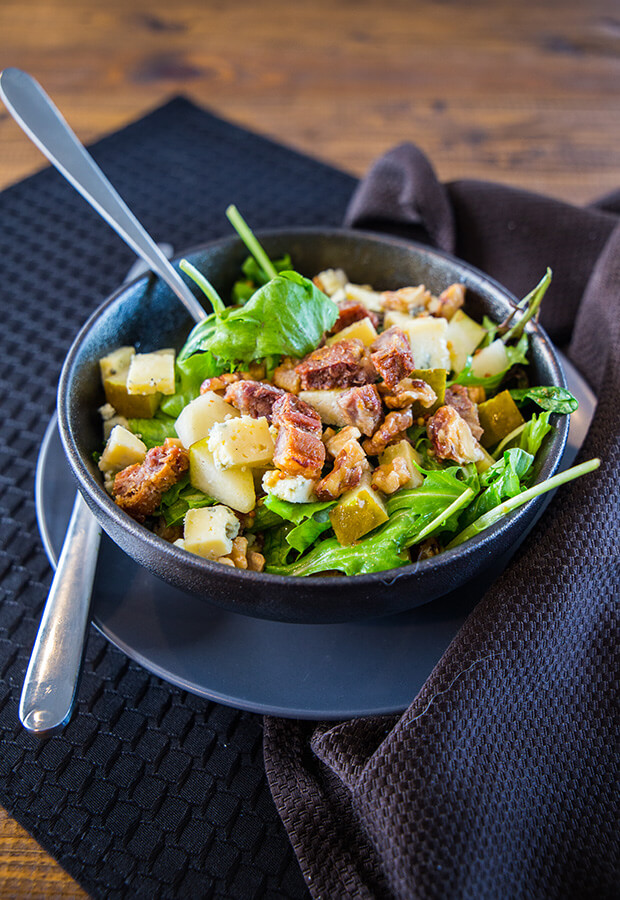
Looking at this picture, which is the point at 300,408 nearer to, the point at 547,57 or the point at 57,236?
the point at 57,236

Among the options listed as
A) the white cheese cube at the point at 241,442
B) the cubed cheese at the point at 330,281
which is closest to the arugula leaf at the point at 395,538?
the white cheese cube at the point at 241,442

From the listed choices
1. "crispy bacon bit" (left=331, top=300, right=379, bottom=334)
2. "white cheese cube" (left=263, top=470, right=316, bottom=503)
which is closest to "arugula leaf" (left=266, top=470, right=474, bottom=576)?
"white cheese cube" (left=263, top=470, right=316, bottom=503)

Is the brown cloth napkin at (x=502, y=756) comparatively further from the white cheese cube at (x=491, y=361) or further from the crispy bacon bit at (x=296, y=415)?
the crispy bacon bit at (x=296, y=415)

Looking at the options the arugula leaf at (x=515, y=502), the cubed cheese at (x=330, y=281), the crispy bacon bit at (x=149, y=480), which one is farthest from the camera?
the cubed cheese at (x=330, y=281)

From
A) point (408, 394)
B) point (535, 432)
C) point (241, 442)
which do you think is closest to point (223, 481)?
point (241, 442)

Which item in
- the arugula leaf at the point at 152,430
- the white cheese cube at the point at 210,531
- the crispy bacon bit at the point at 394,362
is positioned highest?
the crispy bacon bit at the point at 394,362

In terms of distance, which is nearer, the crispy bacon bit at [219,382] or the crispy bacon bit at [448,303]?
the crispy bacon bit at [219,382]

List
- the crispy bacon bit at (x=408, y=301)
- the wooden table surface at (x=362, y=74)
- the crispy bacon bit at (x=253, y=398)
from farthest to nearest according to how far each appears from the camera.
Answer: the wooden table surface at (x=362, y=74) < the crispy bacon bit at (x=408, y=301) < the crispy bacon bit at (x=253, y=398)
